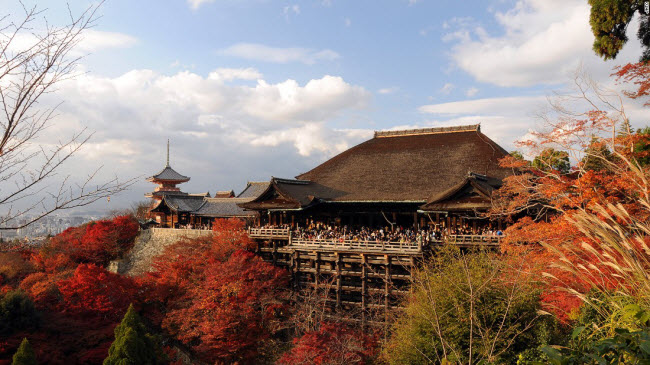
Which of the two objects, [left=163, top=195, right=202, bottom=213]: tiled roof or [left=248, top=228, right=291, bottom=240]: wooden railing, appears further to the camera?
[left=163, top=195, right=202, bottom=213]: tiled roof

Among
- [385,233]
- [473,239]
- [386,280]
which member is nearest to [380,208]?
[385,233]

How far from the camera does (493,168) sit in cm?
2270

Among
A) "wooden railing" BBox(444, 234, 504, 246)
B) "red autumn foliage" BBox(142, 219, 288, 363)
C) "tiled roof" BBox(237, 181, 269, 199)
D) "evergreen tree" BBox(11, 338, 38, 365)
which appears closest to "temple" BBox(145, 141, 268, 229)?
"tiled roof" BBox(237, 181, 269, 199)

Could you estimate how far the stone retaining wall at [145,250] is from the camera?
32.3m

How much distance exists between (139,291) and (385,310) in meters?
13.1

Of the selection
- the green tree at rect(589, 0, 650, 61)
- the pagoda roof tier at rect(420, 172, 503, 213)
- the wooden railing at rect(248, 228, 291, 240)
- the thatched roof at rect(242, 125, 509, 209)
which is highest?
the green tree at rect(589, 0, 650, 61)

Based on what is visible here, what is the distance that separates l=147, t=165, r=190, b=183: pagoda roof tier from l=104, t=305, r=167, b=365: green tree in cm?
3652

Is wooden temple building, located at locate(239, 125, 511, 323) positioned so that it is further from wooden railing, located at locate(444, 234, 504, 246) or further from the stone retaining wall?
the stone retaining wall

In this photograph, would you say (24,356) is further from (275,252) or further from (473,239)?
(473,239)

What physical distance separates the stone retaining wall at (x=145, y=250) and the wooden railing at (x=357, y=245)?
42.4 ft

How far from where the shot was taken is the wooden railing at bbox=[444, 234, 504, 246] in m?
17.7

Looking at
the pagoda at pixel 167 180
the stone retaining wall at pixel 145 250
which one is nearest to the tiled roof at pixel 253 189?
the stone retaining wall at pixel 145 250

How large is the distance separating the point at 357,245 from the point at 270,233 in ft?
20.1

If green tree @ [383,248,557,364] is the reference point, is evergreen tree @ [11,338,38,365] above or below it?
below
